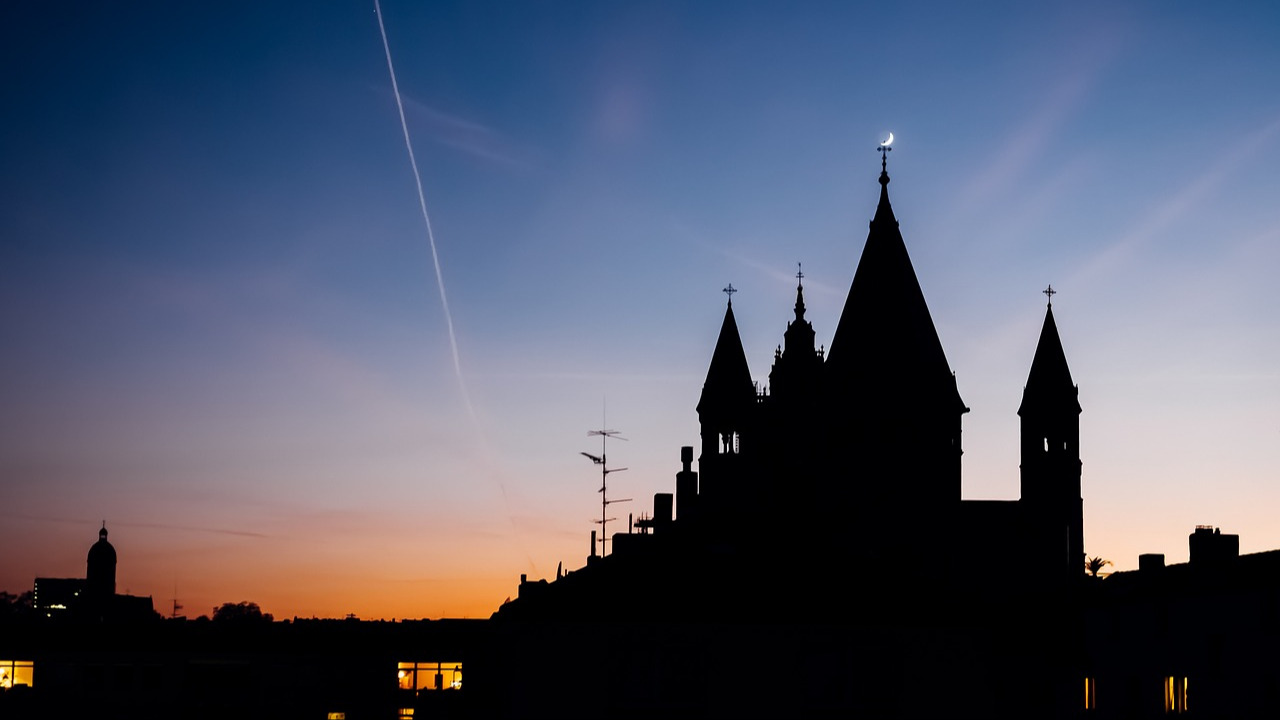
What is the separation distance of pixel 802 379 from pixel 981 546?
58.5ft

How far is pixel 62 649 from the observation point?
6066cm

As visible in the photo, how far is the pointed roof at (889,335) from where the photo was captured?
297 feet

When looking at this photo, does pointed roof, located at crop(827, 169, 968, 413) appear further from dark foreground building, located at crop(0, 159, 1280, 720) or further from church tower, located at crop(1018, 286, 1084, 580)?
church tower, located at crop(1018, 286, 1084, 580)

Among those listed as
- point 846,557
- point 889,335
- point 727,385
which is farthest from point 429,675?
point 727,385

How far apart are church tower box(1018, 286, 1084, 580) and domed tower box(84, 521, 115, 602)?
12647cm

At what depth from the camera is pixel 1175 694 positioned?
56.2 metres

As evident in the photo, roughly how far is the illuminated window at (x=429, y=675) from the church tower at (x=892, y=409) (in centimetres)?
2945

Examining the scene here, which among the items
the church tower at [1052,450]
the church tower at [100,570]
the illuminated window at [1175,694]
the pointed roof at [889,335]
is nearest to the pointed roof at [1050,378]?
the church tower at [1052,450]

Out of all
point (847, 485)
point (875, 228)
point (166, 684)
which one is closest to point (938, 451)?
point (847, 485)

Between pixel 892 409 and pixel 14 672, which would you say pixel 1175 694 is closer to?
pixel 892 409

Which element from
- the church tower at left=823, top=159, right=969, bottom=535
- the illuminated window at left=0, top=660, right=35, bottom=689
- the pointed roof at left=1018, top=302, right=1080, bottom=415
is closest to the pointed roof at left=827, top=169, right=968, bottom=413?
the church tower at left=823, top=159, right=969, bottom=535

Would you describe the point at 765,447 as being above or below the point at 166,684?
above

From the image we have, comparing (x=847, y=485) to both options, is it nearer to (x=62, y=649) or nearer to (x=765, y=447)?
(x=765, y=447)

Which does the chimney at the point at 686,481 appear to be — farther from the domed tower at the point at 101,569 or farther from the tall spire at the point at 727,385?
the domed tower at the point at 101,569
